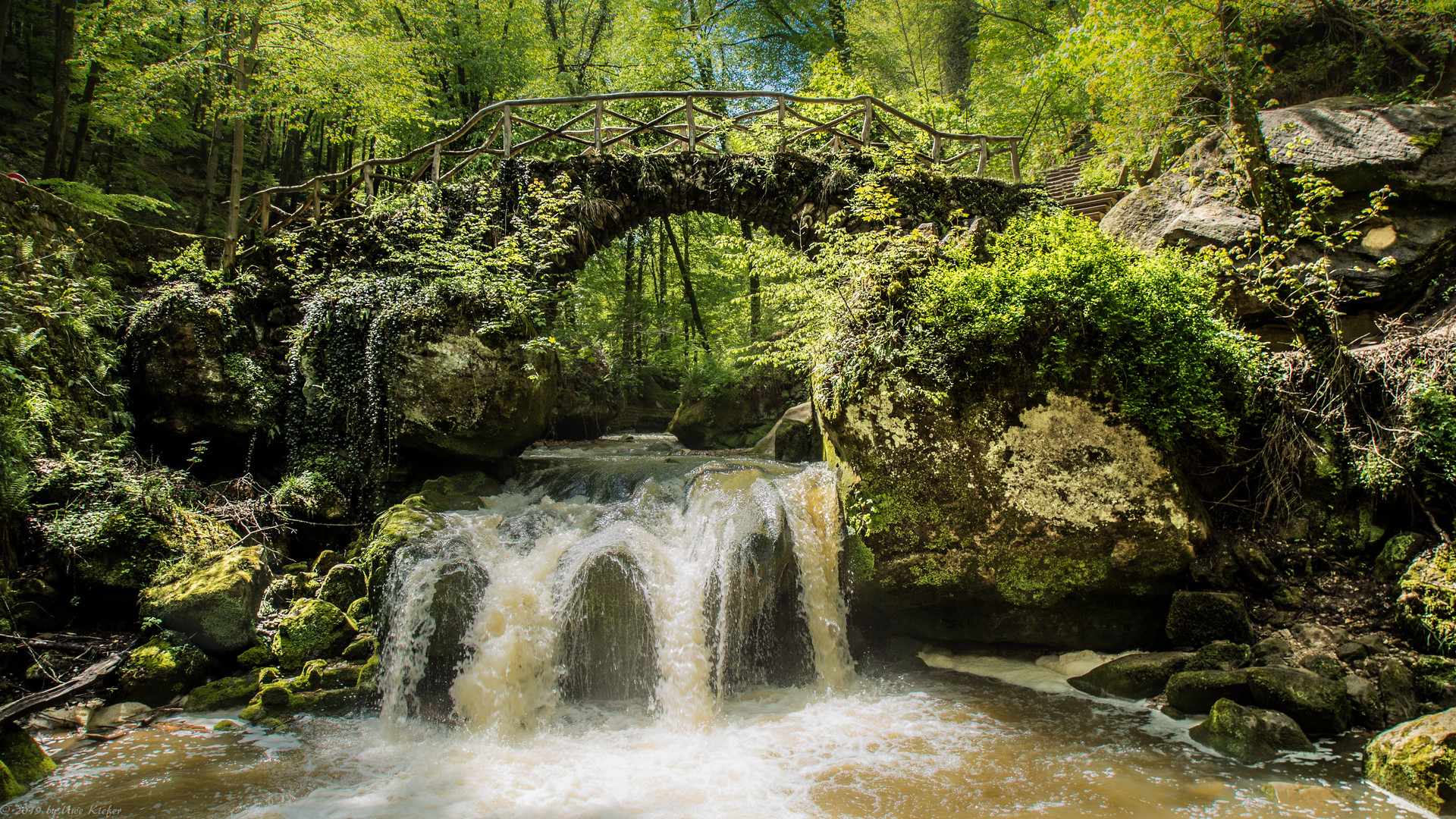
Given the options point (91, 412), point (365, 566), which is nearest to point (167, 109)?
point (91, 412)

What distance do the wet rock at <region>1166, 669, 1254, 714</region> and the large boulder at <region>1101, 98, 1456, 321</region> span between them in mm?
4281

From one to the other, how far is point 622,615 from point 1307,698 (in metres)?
5.28

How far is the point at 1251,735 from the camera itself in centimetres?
420

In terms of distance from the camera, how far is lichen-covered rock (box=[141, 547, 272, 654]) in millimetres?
5719

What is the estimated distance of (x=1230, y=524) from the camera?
6031 millimetres

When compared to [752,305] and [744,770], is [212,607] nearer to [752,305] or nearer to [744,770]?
[744,770]

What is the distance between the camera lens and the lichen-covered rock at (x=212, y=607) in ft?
18.8

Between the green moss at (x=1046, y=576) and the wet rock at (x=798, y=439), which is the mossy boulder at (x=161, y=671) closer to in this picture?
the green moss at (x=1046, y=576)

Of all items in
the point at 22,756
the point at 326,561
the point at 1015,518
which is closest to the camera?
the point at 22,756

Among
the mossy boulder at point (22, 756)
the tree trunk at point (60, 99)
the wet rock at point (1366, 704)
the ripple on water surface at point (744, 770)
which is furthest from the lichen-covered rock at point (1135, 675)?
the tree trunk at point (60, 99)

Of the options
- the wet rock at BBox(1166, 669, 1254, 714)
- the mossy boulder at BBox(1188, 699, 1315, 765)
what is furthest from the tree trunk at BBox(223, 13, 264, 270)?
the mossy boulder at BBox(1188, 699, 1315, 765)

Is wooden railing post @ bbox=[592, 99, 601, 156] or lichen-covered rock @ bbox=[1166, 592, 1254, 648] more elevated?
wooden railing post @ bbox=[592, 99, 601, 156]

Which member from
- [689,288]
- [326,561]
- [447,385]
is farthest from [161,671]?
[689,288]

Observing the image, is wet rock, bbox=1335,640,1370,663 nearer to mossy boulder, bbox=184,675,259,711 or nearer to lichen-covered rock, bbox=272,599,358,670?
lichen-covered rock, bbox=272,599,358,670
